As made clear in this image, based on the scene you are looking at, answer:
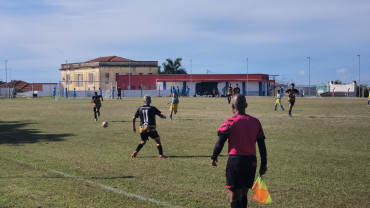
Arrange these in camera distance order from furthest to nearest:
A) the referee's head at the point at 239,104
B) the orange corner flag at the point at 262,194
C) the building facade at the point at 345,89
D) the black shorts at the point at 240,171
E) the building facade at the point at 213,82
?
the building facade at the point at 213,82 → the building facade at the point at 345,89 → the orange corner flag at the point at 262,194 → the referee's head at the point at 239,104 → the black shorts at the point at 240,171

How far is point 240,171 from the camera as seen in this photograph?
19.1 ft

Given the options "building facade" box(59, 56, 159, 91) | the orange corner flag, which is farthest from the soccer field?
"building facade" box(59, 56, 159, 91)

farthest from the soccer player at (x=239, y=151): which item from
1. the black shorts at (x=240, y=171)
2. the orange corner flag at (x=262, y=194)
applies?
the orange corner flag at (x=262, y=194)

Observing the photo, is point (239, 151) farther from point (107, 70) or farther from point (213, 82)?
point (107, 70)

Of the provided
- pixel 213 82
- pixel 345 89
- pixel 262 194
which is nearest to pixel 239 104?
pixel 262 194

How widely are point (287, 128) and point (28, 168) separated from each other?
12.6 meters

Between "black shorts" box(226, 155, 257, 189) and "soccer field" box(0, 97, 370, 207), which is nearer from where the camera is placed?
"black shorts" box(226, 155, 257, 189)

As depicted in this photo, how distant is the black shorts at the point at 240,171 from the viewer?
5.80m

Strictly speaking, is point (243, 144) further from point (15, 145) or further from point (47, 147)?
point (15, 145)

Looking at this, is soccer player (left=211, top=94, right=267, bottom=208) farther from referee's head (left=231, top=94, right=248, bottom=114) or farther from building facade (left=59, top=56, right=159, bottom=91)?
building facade (left=59, top=56, right=159, bottom=91)

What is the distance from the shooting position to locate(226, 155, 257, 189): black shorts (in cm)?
580

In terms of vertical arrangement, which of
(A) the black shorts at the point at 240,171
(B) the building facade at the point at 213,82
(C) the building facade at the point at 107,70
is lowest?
(A) the black shorts at the point at 240,171

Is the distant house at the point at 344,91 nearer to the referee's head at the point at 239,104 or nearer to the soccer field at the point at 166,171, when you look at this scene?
the soccer field at the point at 166,171

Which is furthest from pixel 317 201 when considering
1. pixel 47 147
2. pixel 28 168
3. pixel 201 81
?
pixel 201 81
